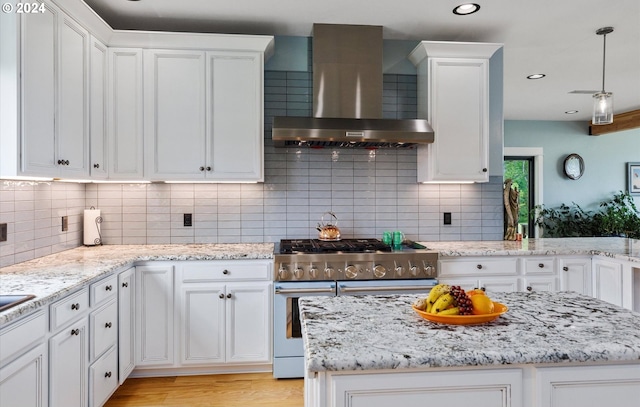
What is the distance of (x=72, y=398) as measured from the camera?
2051 mm

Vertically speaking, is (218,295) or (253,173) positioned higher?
(253,173)

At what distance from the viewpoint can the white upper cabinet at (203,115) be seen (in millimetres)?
3150

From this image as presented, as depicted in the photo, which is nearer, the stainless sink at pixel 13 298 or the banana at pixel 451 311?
the banana at pixel 451 311

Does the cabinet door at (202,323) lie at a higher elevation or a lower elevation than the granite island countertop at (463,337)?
lower

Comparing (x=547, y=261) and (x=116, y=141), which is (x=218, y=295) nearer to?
(x=116, y=141)

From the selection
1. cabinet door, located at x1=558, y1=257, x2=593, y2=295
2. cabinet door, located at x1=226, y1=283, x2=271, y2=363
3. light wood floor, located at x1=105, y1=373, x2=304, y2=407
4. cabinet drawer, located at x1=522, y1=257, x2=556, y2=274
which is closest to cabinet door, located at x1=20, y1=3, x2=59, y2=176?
cabinet door, located at x1=226, y1=283, x2=271, y2=363

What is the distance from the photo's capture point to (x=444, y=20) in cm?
323

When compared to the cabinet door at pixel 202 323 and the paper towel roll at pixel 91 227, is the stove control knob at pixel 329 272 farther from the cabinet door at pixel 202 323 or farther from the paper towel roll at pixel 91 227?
the paper towel roll at pixel 91 227

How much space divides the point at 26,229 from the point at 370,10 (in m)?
2.63

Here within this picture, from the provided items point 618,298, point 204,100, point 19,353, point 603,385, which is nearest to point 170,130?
point 204,100

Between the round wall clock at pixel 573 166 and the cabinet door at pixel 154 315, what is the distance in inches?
254

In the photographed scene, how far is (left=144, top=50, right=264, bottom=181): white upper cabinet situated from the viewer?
3150mm

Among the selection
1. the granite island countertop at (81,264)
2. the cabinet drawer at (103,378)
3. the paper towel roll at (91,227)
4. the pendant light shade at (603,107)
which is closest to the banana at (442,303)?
the granite island countertop at (81,264)

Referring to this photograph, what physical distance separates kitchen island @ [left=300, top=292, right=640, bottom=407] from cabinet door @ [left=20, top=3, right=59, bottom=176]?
69.1 inches
